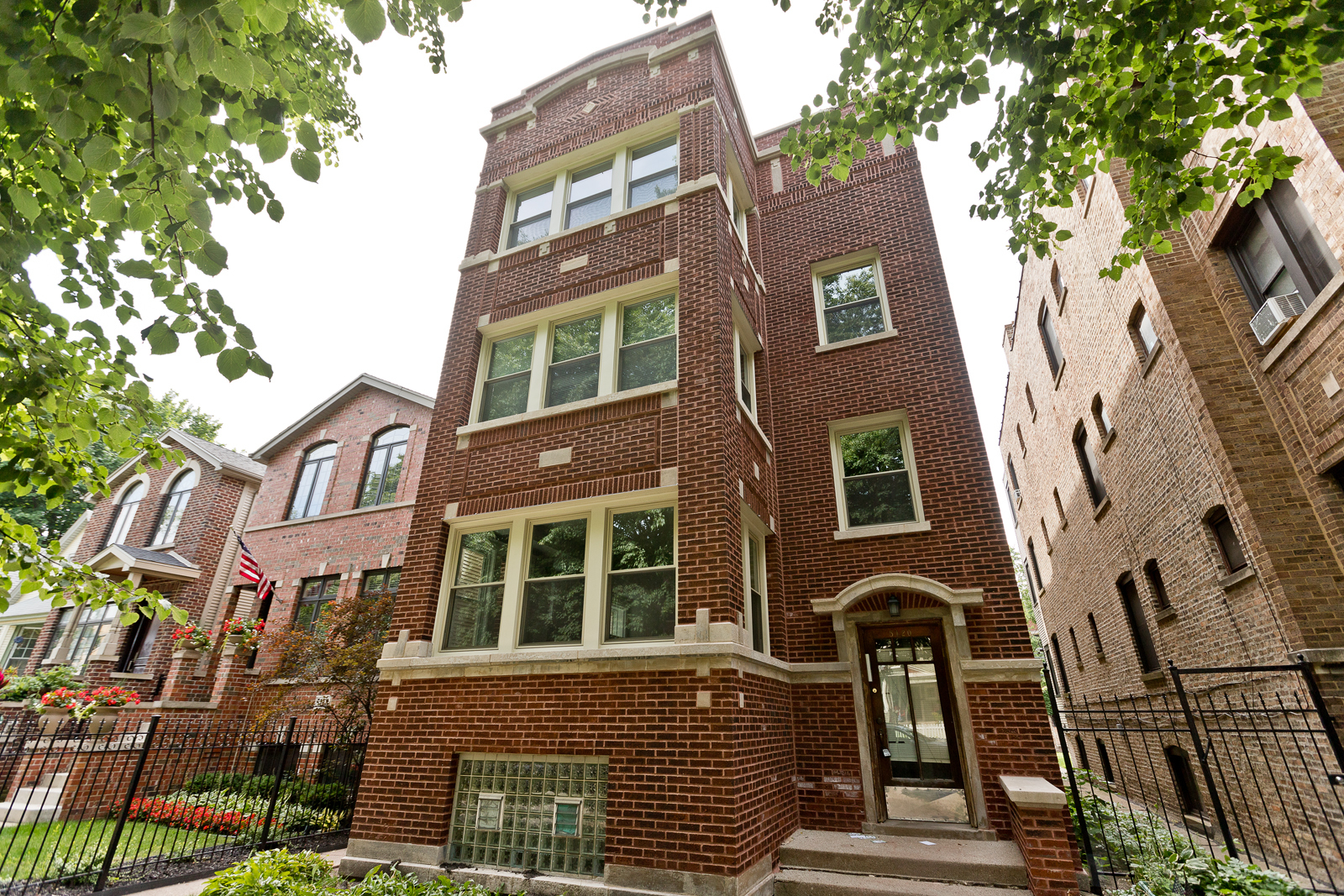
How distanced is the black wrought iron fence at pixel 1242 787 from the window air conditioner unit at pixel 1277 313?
3992mm

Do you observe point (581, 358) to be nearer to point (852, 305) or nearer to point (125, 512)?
point (852, 305)

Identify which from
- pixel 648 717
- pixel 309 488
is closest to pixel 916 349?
pixel 648 717

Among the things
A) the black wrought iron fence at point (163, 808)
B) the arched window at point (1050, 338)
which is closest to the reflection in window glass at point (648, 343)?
the black wrought iron fence at point (163, 808)

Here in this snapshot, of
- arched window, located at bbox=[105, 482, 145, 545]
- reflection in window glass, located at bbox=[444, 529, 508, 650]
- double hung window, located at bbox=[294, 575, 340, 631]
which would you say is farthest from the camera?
arched window, located at bbox=[105, 482, 145, 545]

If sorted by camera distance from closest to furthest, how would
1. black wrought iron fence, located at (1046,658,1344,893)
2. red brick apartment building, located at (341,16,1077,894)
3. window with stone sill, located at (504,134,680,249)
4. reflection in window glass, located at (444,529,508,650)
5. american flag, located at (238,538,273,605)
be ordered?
1. black wrought iron fence, located at (1046,658,1344,893)
2. red brick apartment building, located at (341,16,1077,894)
3. reflection in window glass, located at (444,529,508,650)
4. window with stone sill, located at (504,134,680,249)
5. american flag, located at (238,538,273,605)

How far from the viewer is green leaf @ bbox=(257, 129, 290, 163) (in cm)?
298

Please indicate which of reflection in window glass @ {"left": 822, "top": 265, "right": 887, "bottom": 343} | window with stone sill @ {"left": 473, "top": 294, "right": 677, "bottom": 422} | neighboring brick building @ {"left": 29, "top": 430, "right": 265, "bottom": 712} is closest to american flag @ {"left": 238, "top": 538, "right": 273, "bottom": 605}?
neighboring brick building @ {"left": 29, "top": 430, "right": 265, "bottom": 712}

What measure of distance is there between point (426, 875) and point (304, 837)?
3517 mm

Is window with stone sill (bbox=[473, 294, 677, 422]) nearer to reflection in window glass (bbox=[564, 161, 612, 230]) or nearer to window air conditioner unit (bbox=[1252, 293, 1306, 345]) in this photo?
reflection in window glass (bbox=[564, 161, 612, 230])

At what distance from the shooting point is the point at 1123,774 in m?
13.8

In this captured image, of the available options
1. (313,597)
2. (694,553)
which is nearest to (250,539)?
(313,597)

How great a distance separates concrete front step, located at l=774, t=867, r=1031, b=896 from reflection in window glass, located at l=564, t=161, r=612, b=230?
981 centimetres

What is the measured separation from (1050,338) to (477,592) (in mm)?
16020

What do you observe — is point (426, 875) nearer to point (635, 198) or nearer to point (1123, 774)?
point (635, 198)
